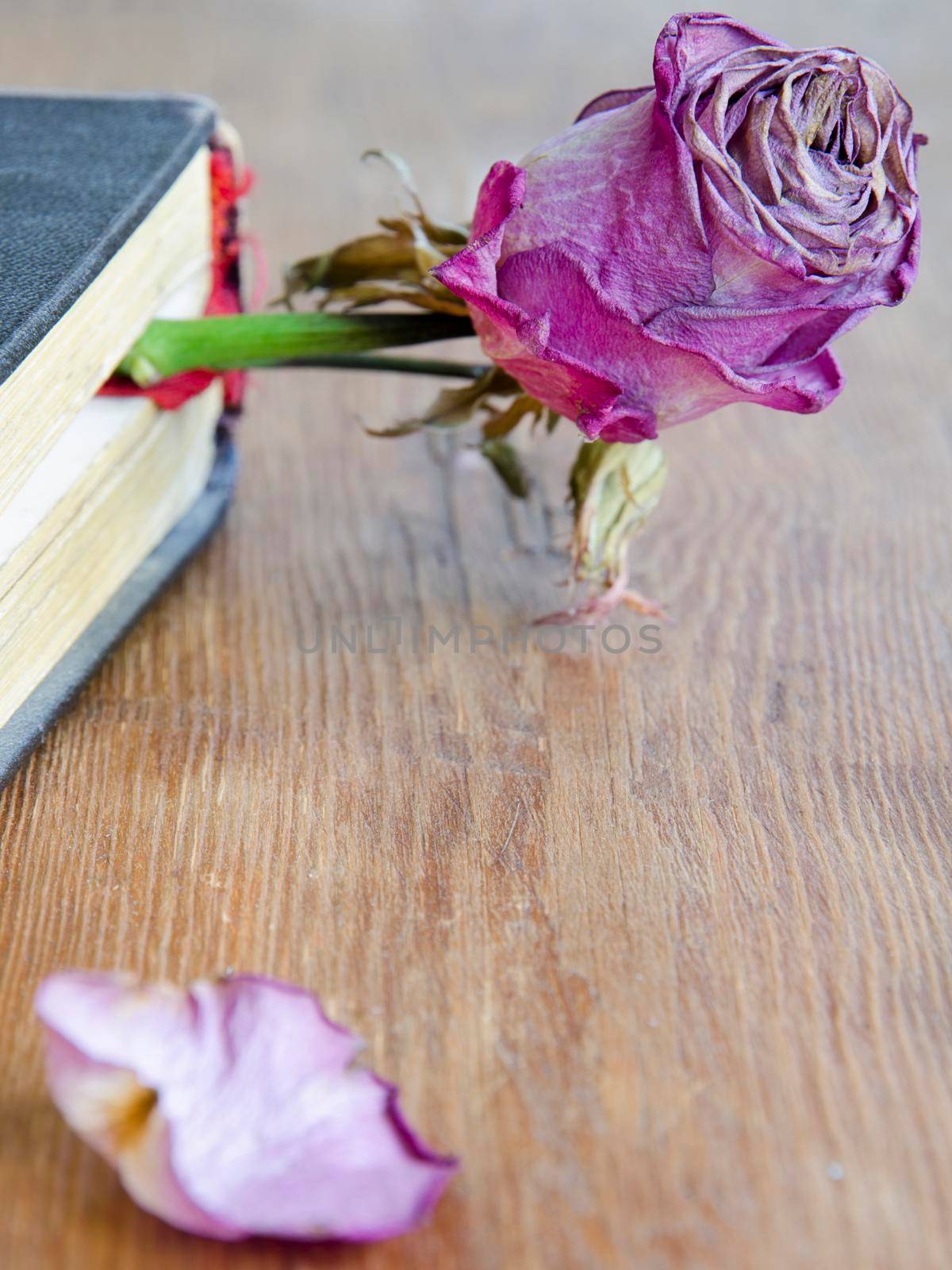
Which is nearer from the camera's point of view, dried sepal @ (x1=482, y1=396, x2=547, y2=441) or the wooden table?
the wooden table

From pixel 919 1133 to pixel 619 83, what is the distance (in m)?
0.70

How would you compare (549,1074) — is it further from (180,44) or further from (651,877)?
(180,44)

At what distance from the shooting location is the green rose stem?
36 centimetres

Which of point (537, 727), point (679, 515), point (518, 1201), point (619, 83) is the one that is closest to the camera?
point (518, 1201)

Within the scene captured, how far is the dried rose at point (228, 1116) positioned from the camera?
8.4 inches

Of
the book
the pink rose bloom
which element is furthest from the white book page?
the pink rose bloom

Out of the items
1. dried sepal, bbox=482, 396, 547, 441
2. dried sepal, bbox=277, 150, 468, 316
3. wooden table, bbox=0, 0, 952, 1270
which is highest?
dried sepal, bbox=277, 150, 468, 316

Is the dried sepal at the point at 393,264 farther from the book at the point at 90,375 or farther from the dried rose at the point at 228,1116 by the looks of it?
the dried rose at the point at 228,1116

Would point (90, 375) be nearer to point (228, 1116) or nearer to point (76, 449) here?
point (76, 449)

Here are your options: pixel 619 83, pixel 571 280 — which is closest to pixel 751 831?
pixel 571 280

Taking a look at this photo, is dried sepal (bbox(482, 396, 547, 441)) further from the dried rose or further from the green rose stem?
the dried rose

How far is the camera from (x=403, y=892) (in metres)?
0.29

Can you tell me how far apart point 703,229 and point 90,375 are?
0.51ft

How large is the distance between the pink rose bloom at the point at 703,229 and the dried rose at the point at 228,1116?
151 mm
